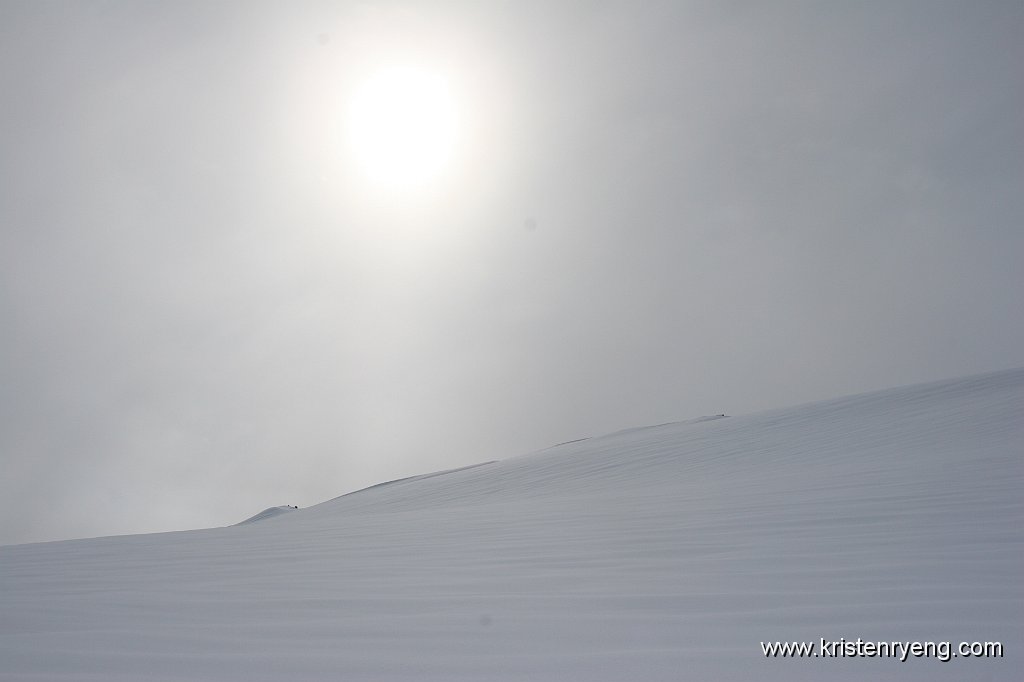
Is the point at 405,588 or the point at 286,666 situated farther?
the point at 405,588

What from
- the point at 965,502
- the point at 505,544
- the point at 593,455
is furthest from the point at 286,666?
the point at 593,455

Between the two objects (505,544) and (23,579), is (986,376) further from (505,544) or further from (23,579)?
(23,579)

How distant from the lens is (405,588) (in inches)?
113

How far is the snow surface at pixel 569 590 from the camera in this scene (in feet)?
6.27

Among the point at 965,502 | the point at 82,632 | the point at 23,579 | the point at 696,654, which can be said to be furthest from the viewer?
the point at 965,502

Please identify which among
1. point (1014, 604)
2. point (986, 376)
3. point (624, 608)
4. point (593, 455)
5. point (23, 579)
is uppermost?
point (986, 376)

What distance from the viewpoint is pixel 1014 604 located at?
2.09 metres

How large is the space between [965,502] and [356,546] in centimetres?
351

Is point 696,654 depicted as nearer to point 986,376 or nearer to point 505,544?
point 505,544

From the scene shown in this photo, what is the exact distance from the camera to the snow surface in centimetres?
191

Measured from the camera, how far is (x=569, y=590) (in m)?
2.65

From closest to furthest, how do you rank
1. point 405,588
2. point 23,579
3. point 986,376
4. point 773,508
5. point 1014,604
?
point 1014,604 < point 405,588 < point 23,579 < point 773,508 < point 986,376

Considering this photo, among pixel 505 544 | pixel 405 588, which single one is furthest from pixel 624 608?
pixel 505 544

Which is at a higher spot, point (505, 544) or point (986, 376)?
point (986, 376)
